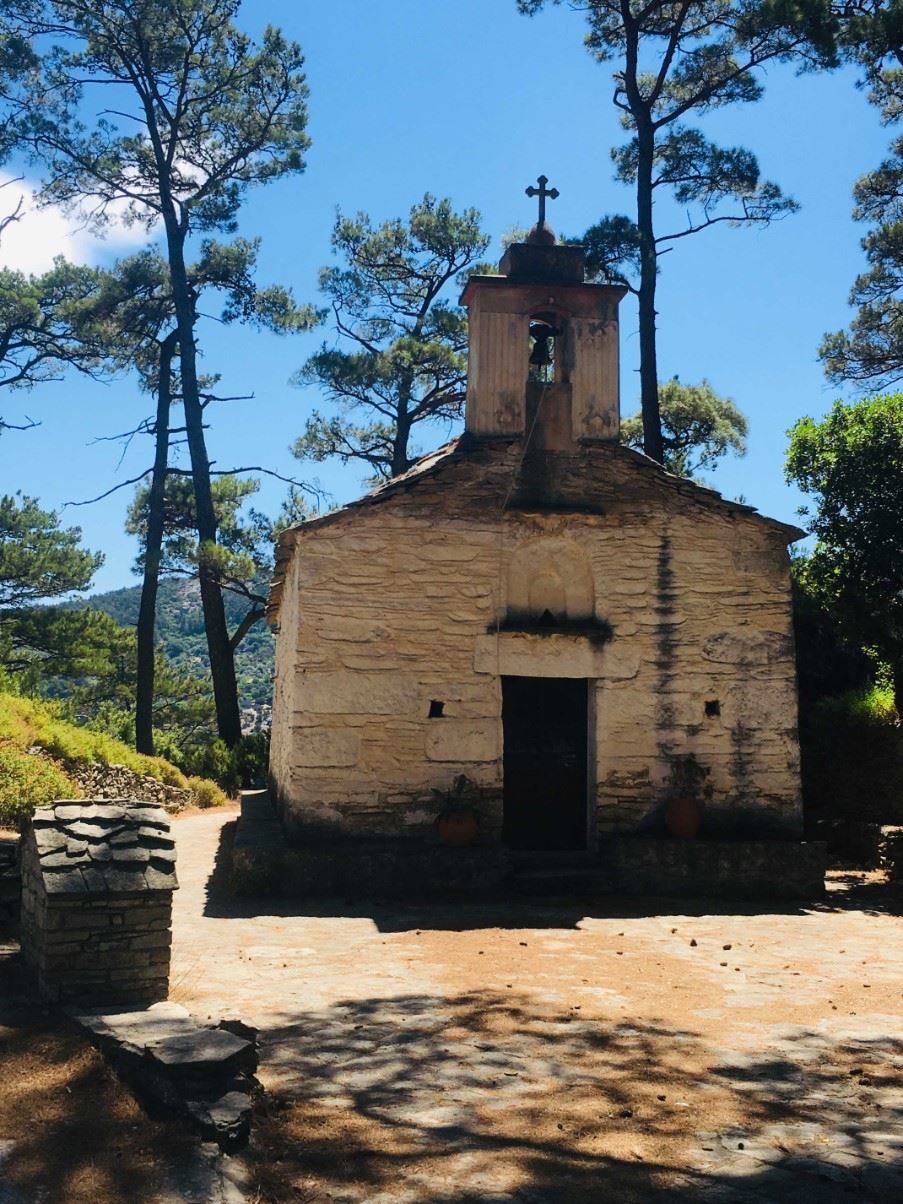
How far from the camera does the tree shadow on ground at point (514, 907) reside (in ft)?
30.1

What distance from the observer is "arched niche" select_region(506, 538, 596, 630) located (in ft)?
37.7

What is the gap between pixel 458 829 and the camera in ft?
34.8

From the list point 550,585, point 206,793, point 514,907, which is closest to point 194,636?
point 206,793

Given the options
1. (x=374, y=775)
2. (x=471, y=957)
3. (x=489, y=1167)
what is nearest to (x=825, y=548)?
(x=374, y=775)

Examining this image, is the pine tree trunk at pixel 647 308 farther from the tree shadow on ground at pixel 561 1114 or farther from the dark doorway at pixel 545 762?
the tree shadow on ground at pixel 561 1114

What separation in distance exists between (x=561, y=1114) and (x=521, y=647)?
7000mm

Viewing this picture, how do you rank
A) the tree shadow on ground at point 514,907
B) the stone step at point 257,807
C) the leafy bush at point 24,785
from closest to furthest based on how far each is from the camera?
1. the tree shadow on ground at point 514,907
2. the leafy bush at point 24,785
3. the stone step at point 257,807

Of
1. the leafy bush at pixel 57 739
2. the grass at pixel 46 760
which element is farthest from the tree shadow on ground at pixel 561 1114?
the leafy bush at pixel 57 739

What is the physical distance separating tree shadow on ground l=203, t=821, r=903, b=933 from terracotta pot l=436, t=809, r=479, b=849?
1.91ft

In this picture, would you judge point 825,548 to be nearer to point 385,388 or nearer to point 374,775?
point 374,775

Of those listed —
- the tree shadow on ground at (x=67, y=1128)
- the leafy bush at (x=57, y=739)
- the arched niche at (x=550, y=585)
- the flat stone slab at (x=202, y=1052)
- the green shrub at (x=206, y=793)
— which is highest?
the arched niche at (x=550, y=585)

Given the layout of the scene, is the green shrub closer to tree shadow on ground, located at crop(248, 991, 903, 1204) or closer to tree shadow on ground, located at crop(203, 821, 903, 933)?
tree shadow on ground, located at crop(203, 821, 903, 933)

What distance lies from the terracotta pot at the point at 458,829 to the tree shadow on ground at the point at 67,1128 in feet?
19.3

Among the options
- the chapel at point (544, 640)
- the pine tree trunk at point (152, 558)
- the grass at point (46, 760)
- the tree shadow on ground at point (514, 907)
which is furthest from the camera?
the pine tree trunk at point (152, 558)
